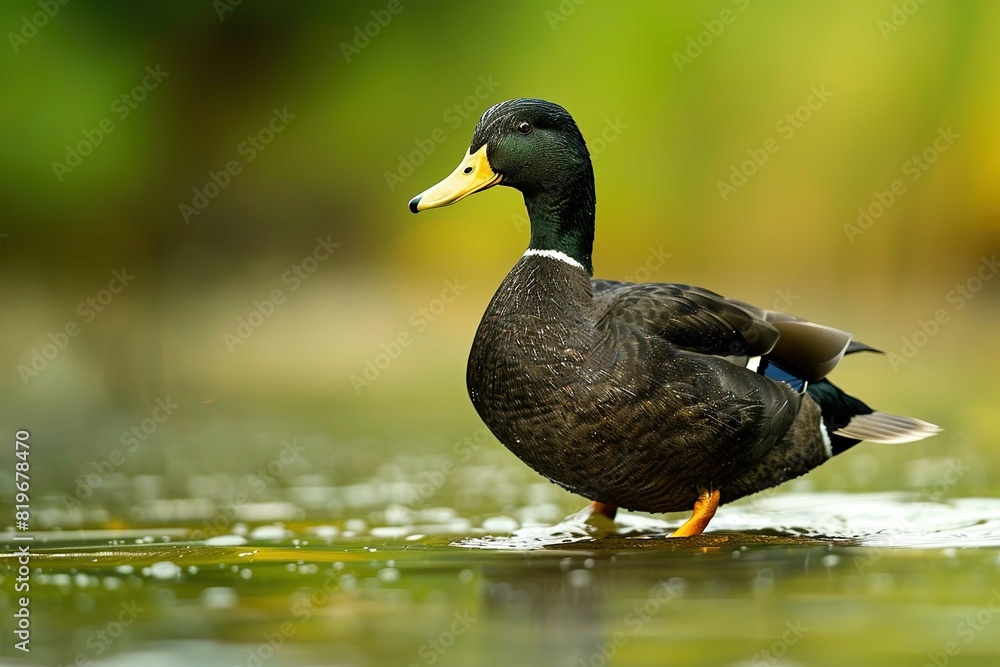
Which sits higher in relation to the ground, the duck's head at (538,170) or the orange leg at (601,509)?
the duck's head at (538,170)

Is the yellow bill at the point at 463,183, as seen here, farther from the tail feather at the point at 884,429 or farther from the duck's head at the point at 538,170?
the tail feather at the point at 884,429

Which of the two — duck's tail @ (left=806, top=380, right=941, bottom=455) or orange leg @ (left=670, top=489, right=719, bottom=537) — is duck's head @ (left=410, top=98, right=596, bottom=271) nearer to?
orange leg @ (left=670, top=489, right=719, bottom=537)

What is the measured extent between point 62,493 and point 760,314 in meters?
3.16

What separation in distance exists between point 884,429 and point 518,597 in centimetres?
233

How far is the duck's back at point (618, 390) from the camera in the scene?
4574 millimetres

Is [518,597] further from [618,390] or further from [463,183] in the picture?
[463,183]

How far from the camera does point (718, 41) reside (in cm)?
1161

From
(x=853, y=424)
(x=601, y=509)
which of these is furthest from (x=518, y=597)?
(x=853, y=424)

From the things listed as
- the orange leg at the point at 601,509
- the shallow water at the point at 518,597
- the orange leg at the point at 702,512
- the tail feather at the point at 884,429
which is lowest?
the shallow water at the point at 518,597

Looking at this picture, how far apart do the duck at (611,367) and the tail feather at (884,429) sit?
0.16 metres

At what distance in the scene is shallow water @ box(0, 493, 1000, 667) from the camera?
3.12m

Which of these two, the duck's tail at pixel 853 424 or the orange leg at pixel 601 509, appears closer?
the duck's tail at pixel 853 424

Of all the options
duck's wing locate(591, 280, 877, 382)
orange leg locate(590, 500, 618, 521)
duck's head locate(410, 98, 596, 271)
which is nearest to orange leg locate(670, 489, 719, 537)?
duck's wing locate(591, 280, 877, 382)

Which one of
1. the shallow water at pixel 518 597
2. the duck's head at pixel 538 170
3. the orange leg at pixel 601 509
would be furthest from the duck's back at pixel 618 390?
the orange leg at pixel 601 509
